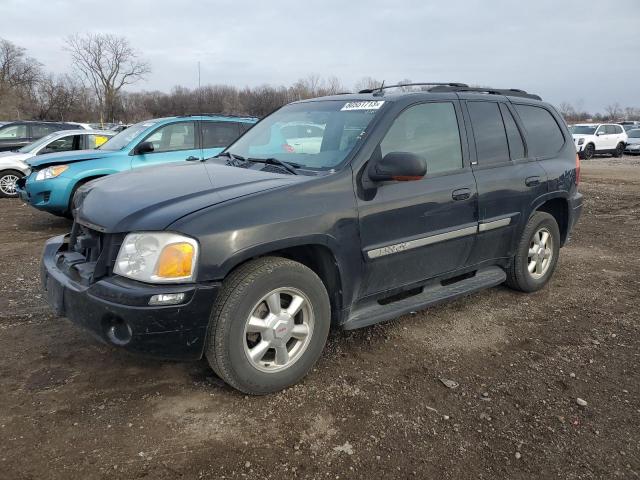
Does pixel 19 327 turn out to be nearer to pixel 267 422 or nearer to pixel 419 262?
pixel 267 422

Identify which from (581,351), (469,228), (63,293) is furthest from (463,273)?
(63,293)

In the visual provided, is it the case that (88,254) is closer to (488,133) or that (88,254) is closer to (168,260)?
(168,260)

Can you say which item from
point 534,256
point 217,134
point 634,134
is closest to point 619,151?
point 634,134

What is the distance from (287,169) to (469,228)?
1.48 meters

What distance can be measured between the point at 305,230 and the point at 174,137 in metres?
5.81

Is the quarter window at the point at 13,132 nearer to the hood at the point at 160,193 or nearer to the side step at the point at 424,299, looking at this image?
the hood at the point at 160,193

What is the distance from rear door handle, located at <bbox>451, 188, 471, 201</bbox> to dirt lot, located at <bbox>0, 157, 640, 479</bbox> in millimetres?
1043

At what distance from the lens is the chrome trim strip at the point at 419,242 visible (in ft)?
10.8

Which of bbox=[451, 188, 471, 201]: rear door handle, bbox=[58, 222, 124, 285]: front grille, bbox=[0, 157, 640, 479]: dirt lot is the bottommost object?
bbox=[0, 157, 640, 479]: dirt lot

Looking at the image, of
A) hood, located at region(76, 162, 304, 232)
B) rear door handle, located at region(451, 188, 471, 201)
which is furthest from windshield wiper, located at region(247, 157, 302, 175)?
rear door handle, located at region(451, 188, 471, 201)

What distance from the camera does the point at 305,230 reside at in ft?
9.52

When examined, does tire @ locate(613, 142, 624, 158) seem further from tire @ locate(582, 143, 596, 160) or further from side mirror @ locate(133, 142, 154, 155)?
side mirror @ locate(133, 142, 154, 155)

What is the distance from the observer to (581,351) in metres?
3.65

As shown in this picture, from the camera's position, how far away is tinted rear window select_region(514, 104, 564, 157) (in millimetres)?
4551
